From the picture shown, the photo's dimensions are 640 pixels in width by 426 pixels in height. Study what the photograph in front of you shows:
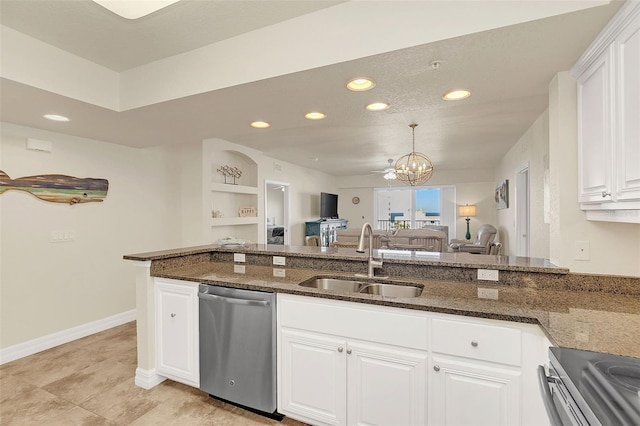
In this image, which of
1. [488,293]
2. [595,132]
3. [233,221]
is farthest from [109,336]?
[595,132]

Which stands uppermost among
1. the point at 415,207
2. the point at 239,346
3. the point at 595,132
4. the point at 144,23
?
the point at 144,23

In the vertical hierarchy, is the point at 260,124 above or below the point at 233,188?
above

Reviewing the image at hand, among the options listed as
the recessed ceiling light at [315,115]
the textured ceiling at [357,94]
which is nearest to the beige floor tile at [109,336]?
the textured ceiling at [357,94]

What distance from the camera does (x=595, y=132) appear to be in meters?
1.60

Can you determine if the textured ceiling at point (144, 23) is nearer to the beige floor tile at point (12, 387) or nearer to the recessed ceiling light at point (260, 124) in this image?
the recessed ceiling light at point (260, 124)

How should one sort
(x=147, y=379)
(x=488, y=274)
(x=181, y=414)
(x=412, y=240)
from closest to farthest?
(x=488, y=274) < (x=181, y=414) < (x=147, y=379) < (x=412, y=240)

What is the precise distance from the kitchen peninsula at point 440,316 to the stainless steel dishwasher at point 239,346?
0.24 feet

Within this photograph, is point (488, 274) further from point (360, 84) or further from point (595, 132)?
point (360, 84)

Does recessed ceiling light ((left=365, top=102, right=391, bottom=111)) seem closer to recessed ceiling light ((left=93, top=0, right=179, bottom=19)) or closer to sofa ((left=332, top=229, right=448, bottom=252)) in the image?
recessed ceiling light ((left=93, top=0, right=179, bottom=19))

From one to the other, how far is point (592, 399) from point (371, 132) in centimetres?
402

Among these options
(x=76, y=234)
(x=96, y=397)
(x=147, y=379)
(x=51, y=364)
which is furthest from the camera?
(x=76, y=234)

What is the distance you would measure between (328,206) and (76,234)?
619cm

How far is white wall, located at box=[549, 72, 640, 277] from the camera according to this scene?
178 cm

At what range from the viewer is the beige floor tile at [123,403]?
6.97 feet
